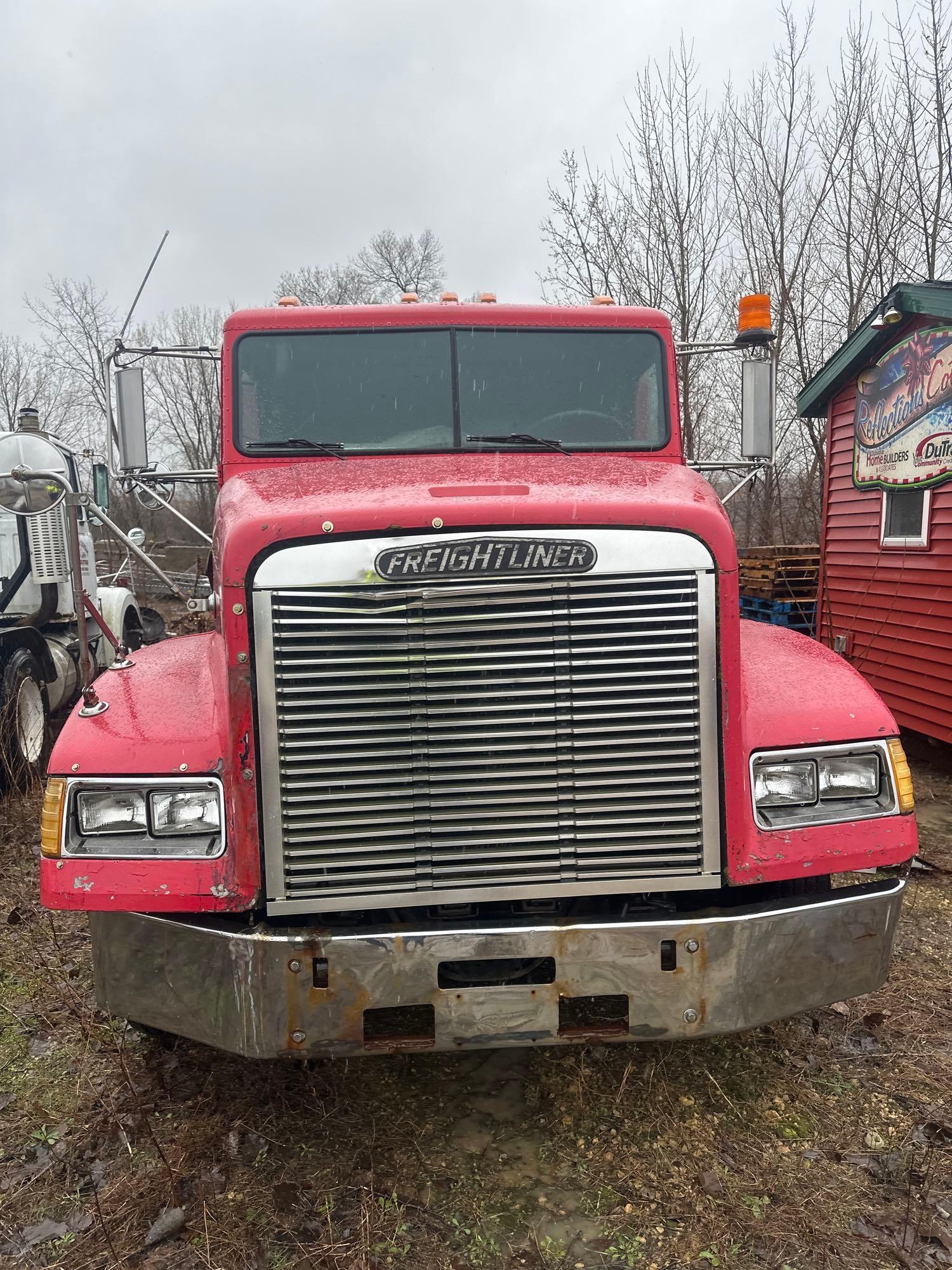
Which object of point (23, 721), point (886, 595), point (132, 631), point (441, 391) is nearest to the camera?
point (441, 391)

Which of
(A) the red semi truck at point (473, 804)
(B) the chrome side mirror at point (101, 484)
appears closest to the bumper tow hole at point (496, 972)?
(A) the red semi truck at point (473, 804)

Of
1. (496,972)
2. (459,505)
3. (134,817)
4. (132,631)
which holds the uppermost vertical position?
(459,505)

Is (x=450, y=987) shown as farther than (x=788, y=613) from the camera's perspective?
No

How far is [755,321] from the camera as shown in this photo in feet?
13.9

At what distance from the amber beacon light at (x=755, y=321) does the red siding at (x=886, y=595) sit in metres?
3.11

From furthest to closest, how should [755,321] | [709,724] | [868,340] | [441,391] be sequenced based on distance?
[868,340], [755,321], [441,391], [709,724]

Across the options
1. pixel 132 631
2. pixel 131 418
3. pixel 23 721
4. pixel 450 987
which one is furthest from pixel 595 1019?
pixel 132 631

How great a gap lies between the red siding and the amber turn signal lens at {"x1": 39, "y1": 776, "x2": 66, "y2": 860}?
19.0ft

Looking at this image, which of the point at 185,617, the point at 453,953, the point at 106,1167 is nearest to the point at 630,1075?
the point at 453,953

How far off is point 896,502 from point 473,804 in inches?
292

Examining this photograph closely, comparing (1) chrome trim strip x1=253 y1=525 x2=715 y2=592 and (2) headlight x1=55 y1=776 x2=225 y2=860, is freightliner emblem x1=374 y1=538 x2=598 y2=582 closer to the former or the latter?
(1) chrome trim strip x1=253 y1=525 x2=715 y2=592

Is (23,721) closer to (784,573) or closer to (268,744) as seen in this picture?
(268,744)

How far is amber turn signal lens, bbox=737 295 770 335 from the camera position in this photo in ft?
13.9

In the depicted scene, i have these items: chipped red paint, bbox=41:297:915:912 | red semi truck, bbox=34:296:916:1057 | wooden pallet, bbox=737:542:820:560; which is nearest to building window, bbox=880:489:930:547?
wooden pallet, bbox=737:542:820:560
